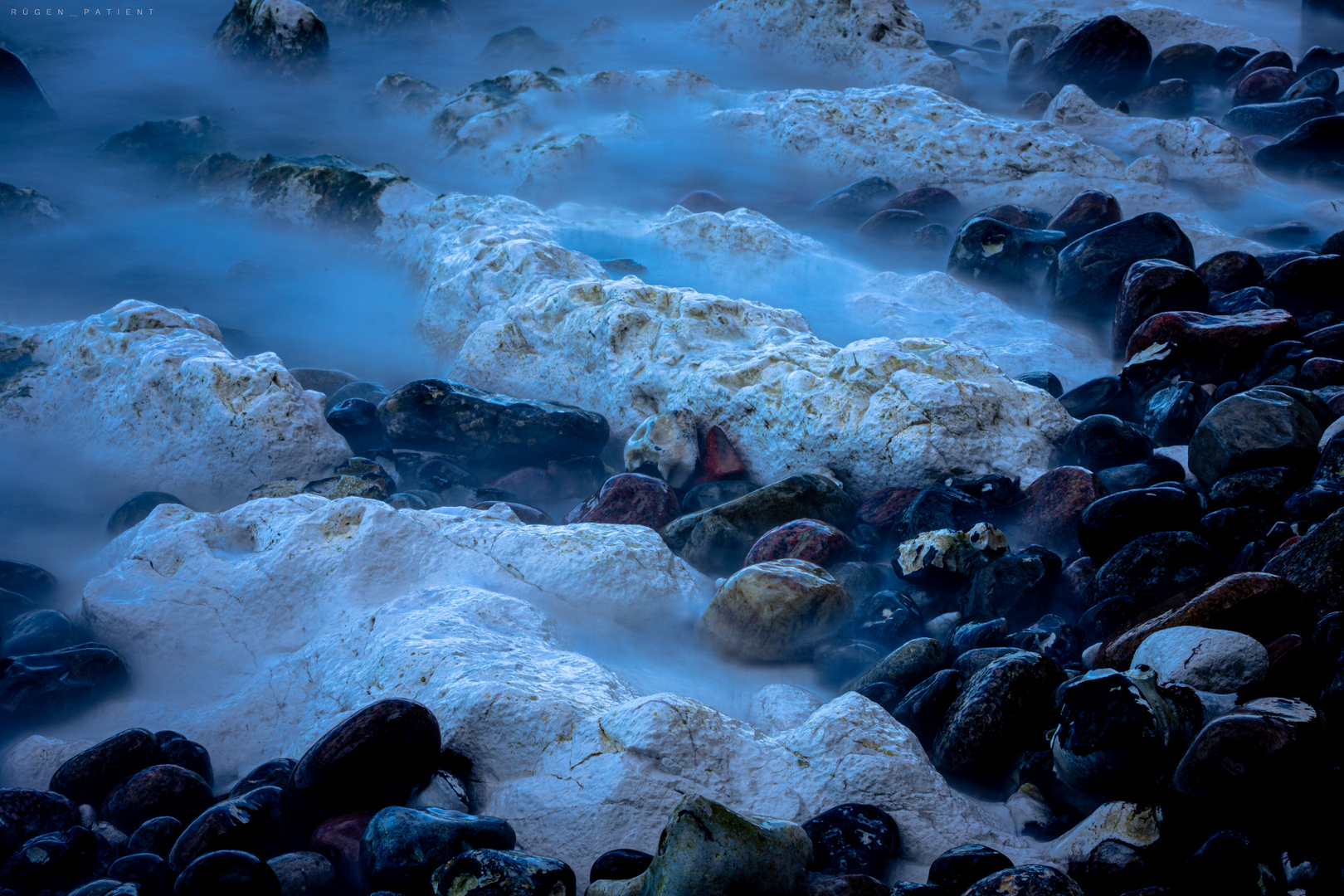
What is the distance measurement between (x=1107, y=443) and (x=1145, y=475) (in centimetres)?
30

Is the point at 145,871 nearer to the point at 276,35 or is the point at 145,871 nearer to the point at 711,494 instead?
the point at 711,494

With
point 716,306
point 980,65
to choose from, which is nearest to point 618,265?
point 716,306

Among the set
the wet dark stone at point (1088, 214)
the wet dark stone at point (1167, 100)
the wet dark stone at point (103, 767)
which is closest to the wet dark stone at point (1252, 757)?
the wet dark stone at point (103, 767)

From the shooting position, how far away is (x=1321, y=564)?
93.8 inches

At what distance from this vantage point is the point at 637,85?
9.27 meters

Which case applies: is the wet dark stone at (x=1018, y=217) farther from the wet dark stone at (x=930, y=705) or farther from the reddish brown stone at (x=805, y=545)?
the wet dark stone at (x=930, y=705)

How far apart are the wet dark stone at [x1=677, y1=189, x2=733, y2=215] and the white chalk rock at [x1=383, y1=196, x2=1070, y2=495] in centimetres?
196

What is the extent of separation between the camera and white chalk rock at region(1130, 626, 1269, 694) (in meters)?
2.12

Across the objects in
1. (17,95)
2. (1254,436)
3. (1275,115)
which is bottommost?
(1254,436)

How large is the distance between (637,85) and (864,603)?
7.64 m

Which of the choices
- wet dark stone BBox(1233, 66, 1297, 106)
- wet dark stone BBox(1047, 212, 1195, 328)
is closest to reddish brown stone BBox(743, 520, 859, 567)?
wet dark stone BBox(1047, 212, 1195, 328)

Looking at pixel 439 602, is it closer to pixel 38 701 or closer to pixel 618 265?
pixel 38 701

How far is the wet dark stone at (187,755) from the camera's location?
2.50m

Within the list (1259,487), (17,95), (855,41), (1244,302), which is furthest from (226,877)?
(17,95)
